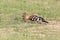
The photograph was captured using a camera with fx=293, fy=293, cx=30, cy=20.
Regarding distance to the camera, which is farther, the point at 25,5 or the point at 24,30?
the point at 25,5

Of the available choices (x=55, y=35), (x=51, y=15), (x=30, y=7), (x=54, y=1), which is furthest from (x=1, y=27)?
(x=54, y=1)

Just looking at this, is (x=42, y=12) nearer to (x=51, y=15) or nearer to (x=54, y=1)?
(x=51, y=15)

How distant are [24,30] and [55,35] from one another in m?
1.11

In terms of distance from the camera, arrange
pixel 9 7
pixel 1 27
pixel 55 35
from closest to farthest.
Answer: pixel 55 35 → pixel 1 27 → pixel 9 7

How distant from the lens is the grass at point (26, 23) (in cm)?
883

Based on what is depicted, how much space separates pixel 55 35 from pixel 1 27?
2134 mm

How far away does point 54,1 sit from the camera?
15.6 meters

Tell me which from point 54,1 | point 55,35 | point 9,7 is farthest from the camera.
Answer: point 54,1

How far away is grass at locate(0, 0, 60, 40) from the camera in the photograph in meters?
8.83

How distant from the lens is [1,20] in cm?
1137

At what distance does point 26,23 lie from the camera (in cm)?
1080

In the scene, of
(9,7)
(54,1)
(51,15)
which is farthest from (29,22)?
(54,1)

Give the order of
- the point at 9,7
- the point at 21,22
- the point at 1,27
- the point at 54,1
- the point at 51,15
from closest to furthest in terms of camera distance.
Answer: the point at 1,27
the point at 21,22
the point at 51,15
the point at 9,7
the point at 54,1

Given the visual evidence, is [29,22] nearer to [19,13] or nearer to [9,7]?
[19,13]
